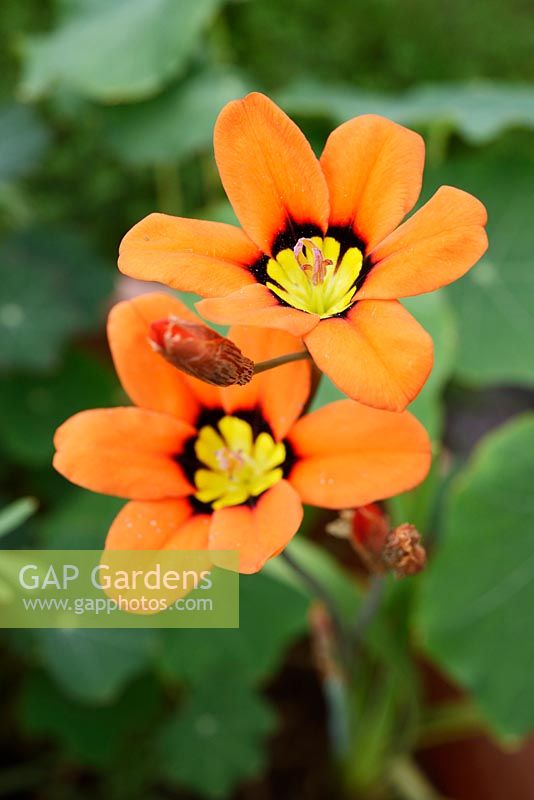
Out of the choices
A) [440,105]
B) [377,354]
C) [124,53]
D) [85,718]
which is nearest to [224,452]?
[377,354]

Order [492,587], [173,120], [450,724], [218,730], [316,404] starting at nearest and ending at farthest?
[316,404], [492,587], [218,730], [450,724], [173,120]

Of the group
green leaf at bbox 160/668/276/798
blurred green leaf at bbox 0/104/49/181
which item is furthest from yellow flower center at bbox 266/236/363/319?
blurred green leaf at bbox 0/104/49/181

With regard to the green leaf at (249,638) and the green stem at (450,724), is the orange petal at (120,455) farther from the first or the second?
the green stem at (450,724)

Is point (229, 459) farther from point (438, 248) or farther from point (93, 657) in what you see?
point (93, 657)

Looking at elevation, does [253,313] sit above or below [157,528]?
above

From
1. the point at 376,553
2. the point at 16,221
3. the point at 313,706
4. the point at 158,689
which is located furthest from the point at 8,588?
the point at 16,221
